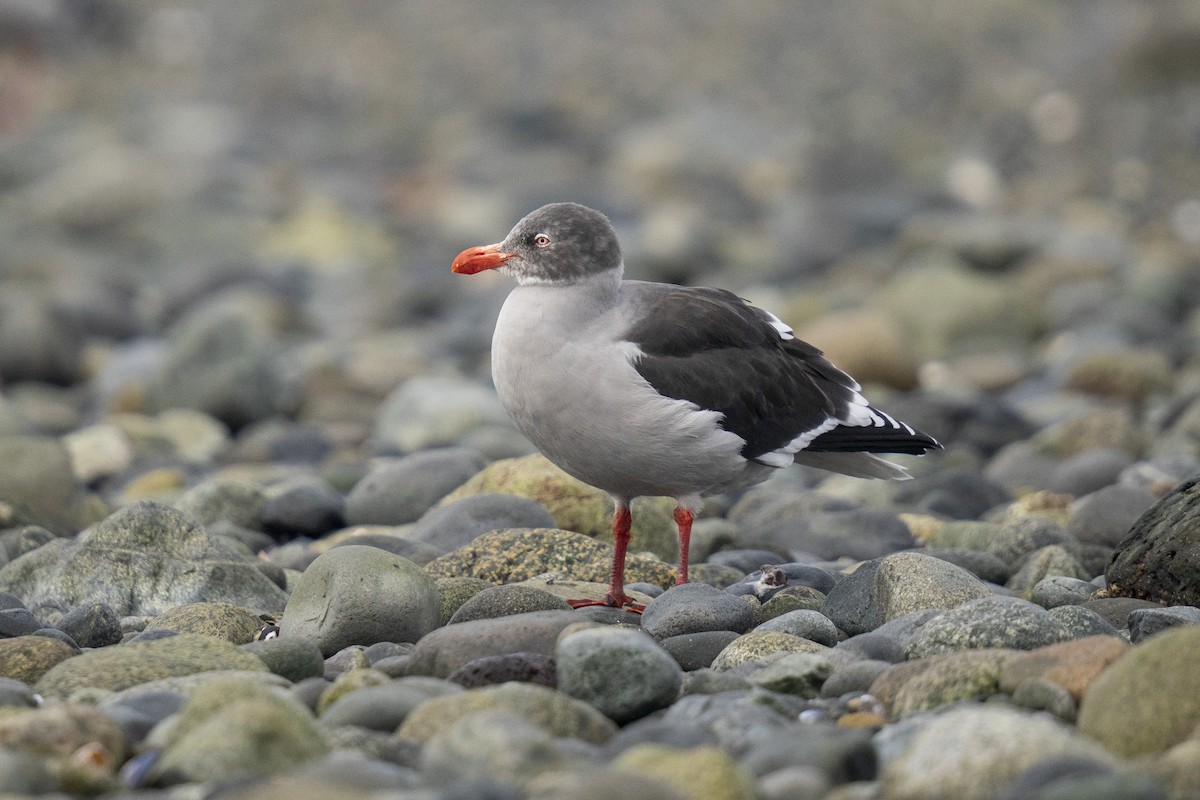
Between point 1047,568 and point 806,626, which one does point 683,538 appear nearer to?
point 806,626

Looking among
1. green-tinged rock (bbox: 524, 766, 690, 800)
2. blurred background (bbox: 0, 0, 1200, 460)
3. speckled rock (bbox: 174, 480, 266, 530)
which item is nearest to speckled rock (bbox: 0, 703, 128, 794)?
green-tinged rock (bbox: 524, 766, 690, 800)

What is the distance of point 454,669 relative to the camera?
4.67 metres

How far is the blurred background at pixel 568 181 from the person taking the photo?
12.6 meters

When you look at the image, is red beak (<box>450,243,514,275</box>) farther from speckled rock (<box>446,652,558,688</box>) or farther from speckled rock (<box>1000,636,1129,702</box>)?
speckled rock (<box>1000,636,1129,702</box>)

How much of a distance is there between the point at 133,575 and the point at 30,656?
44.0 inches

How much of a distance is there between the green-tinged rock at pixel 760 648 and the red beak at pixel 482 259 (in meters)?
1.90

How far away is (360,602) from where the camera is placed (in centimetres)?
522

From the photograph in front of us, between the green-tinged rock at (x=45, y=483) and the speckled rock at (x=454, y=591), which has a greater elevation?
the green-tinged rock at (x=45, y=483)

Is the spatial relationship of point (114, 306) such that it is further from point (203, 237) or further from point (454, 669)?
point (454, 669)

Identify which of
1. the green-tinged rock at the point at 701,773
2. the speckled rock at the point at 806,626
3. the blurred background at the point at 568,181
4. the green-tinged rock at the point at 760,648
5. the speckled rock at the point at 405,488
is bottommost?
the green-tinged rock at the point at 701,773

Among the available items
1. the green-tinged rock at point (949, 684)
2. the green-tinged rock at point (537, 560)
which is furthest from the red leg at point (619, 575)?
the green-tinged rock at point (949, 684)

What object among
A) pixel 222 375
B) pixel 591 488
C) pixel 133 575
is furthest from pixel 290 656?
pixel 222 375

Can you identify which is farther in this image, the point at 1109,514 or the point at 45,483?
the point at 45,483

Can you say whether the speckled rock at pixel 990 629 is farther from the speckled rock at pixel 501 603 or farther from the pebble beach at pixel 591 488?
the speckled rock at pixel 501 603
